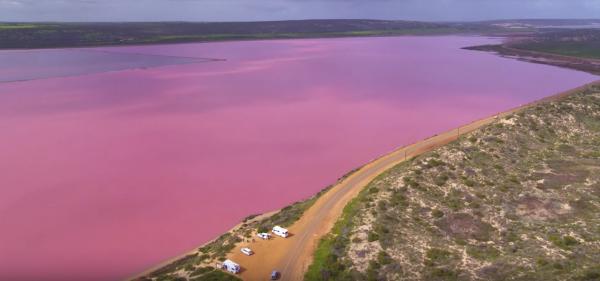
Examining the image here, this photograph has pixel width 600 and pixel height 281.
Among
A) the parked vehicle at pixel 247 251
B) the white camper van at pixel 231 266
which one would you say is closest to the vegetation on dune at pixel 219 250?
the white camper van at pixel 231 266

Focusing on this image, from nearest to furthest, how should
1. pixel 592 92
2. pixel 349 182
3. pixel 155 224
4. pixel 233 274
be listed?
pixel 233 274 → pixel 155 224 → pixel 349 182 → pixel 592 92

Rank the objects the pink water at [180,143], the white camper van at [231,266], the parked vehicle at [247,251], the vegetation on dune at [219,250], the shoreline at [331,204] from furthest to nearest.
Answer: the pink water at [180,143]
the parked vehicle at [247,251]
the shoreline at [331,204]
the vegetation on dune at [219,250]
the white camper van at [231,266]

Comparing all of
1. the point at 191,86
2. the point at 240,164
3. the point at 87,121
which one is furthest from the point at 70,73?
the point at 240,164

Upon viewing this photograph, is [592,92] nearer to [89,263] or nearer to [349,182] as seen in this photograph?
[349,182]

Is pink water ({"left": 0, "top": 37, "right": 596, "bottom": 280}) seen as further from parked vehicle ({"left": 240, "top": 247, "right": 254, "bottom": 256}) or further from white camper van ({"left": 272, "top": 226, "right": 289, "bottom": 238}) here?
white camper van ({"left": 272, "top": 226, "right": 289, "bottom": 238})

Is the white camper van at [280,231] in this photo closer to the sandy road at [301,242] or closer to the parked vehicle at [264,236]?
the sandy road at [301,242]

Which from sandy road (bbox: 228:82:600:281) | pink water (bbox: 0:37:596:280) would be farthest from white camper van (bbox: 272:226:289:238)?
pink water (bbox: 0:37:596:280)

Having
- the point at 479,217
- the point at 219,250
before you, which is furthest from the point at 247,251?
the point at 479,217
